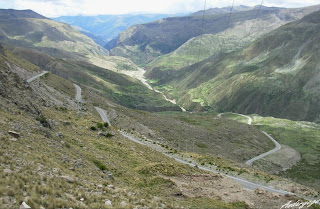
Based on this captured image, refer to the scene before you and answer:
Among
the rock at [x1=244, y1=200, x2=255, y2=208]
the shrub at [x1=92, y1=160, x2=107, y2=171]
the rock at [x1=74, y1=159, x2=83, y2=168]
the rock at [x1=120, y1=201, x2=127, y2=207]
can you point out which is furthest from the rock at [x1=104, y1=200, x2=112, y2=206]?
the rock at [x1=244, y1=200, x2=255, y2=208]

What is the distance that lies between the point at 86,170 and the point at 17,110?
1545 centimetres

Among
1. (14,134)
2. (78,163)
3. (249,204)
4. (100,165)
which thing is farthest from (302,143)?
(14,134)

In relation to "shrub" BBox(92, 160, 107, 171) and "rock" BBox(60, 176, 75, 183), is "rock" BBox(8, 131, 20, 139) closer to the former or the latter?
"rock" BBox(60, 176, 75, 183)

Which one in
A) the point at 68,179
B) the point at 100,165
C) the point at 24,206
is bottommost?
the point at 100,165

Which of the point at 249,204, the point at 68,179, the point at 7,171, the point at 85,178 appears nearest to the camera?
the point at 7,171

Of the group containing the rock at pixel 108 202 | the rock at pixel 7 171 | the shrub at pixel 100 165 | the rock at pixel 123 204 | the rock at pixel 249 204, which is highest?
the rock at pixel 7 171

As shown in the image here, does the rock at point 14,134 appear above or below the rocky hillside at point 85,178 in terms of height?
above

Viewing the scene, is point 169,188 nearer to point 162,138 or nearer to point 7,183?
point 7,183

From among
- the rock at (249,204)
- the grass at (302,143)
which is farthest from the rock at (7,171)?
the grass at (302,143)

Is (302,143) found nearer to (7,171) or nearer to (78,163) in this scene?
(78,163)

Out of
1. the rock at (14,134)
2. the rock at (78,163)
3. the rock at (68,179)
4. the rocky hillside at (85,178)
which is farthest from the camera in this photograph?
the rock at (78,163)

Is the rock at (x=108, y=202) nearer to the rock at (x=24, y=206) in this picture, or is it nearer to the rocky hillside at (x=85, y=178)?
the rocky hillside at (x=85, y=178)

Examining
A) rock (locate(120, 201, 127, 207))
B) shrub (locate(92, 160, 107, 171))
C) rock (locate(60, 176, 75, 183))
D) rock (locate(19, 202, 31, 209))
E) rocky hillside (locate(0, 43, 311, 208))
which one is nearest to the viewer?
rock (locate(19, 202, 31, 209))

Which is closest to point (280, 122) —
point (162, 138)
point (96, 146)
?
point (162, 138)
